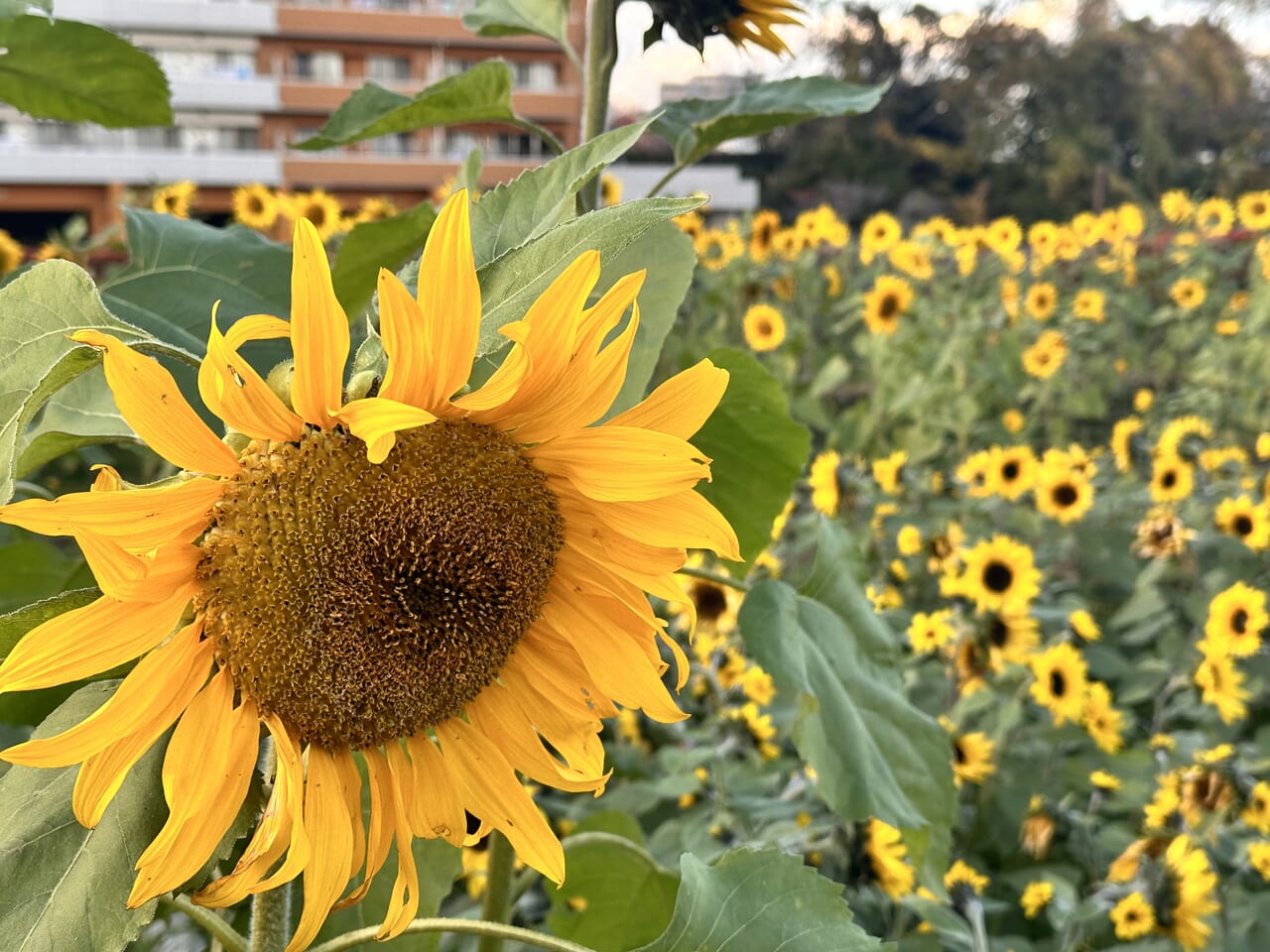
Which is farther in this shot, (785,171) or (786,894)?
(785,171)

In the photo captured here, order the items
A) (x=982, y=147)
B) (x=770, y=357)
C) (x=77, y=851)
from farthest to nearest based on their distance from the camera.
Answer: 1. (x=982, y=147)
2. (x=770, y=357)
3. (x=77, y=851)

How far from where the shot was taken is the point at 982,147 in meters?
11.4

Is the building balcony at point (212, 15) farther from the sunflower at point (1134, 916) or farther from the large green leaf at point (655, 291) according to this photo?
the large green leaf at point (655, 291)

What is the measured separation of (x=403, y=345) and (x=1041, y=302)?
307 cm

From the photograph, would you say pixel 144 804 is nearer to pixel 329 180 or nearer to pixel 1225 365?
pixel 1225 365

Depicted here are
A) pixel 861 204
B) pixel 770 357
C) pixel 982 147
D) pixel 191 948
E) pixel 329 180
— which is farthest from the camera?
pixel 329 180

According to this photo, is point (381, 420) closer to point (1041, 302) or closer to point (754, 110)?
point (754, 110)

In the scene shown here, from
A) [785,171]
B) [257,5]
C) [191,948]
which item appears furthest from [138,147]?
[191,948]

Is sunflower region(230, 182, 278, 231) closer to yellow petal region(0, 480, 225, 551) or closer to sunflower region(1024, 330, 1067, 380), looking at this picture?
sunflower region(1024, 330, 1067, 380)

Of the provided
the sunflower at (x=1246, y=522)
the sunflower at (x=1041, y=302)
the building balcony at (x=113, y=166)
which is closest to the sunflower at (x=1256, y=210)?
the sunflower at (x=1041, y=302)

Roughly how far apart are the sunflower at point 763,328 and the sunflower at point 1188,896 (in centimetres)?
169

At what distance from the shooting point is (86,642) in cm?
30

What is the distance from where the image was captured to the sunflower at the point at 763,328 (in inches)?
101

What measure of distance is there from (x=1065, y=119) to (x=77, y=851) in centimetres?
1311
